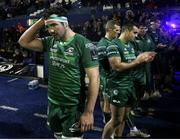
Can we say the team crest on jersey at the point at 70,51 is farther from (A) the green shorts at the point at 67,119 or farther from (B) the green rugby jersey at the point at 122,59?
(B) the green rugby jersey at the point at 122,59

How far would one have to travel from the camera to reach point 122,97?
4.93 m

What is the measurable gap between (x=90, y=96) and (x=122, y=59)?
1493 millimetres

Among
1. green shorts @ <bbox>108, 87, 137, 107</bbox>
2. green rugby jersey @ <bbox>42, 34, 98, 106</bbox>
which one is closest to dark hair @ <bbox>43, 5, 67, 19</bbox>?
green rugby jersey @ <bbox>42, 34, 98, 106</bbox>

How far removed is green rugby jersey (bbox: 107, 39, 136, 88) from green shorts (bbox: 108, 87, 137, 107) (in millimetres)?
61

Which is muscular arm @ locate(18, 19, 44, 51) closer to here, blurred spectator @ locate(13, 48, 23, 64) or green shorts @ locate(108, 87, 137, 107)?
green shorts @ locate(108, 87, 137, 107)

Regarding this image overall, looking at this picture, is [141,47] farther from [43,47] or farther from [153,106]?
[43,47]

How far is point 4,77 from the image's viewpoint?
12.3 metres

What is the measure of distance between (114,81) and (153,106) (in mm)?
3440

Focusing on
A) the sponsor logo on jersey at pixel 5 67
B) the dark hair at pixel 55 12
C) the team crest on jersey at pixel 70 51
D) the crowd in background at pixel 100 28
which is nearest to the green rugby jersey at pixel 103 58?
the team crest on jersey at pixel 70 51

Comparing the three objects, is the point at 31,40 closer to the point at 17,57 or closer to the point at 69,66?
the point at 69,66

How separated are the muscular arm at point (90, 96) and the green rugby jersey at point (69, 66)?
0.08 m

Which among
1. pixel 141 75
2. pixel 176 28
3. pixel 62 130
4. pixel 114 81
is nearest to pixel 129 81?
pixel 114 81

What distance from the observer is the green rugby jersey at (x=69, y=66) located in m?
3.58

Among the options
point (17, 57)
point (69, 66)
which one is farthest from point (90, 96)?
point (17, 57)
